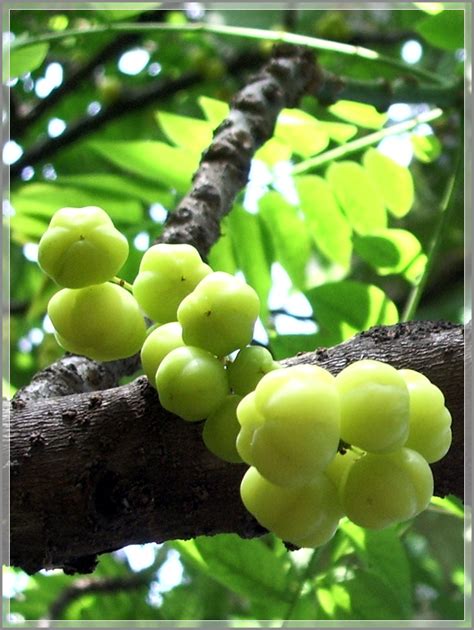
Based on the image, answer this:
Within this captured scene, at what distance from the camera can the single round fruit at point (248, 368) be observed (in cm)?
56

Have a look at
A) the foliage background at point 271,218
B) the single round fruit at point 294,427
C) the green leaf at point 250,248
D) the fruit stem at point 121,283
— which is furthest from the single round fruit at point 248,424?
the green leaf at point 250,248

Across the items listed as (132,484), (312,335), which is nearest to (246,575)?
(312,335)

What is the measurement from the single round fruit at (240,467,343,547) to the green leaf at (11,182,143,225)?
36.4 inches

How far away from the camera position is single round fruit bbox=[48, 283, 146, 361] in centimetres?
63

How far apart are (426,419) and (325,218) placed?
774 millimetres

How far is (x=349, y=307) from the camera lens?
1064 mm

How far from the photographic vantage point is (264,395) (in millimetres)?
483

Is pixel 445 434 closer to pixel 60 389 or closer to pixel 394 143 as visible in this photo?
pixel 60 389

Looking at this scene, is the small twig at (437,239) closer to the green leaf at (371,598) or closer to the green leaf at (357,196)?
the green leaf at (357,196)

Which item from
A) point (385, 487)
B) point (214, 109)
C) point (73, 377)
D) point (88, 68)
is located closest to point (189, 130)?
point (214, 109)

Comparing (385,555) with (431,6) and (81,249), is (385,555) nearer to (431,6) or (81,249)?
(81,249)

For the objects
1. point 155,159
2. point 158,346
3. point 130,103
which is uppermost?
point 130,103

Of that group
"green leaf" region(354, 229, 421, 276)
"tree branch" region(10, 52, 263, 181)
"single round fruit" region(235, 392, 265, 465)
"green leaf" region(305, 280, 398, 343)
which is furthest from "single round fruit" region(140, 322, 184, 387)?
"tree branch" region(10, 52, 263, 181)

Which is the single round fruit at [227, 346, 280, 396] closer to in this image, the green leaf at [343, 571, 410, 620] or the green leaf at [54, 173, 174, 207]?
the green leaf at [343, 571, 410, 620]
